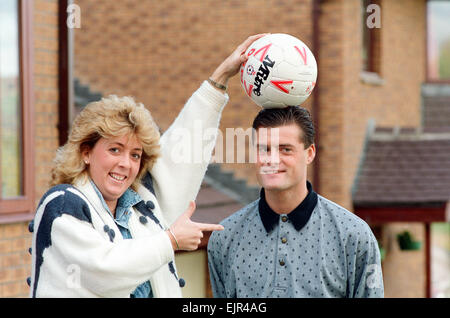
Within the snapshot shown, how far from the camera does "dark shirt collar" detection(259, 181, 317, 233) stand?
3689 mm

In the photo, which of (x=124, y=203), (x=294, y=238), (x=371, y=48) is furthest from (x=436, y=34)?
(x=124, y=203)

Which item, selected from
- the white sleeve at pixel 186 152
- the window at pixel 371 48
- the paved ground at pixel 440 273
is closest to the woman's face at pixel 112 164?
the white sleeve at pixel 186 152

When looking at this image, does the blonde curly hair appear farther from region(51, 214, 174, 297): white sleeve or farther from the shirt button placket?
the shirt button placket

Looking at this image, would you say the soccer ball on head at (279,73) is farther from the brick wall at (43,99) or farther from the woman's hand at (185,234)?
the brick wall at (43,99)

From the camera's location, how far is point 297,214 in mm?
3699

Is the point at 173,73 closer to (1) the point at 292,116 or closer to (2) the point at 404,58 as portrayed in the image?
(2) the point at 404,58

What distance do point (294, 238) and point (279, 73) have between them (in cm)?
84

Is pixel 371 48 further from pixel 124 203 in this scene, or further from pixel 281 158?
pixel 124 203

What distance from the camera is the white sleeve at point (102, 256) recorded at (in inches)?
128

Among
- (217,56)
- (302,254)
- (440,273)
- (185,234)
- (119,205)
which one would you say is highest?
(217,56)

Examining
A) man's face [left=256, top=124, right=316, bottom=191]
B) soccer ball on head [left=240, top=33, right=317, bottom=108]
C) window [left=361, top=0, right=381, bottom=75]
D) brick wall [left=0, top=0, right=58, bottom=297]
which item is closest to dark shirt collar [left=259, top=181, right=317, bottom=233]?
man's face [left=256, top=124, right=316, bottom=191]

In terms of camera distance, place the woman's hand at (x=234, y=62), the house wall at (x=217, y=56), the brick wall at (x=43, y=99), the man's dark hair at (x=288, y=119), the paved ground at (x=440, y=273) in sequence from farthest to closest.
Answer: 1. the paved ground at (x=440, y=273)
2. the house wall at (x=217, y=56)
3. the brick wall at (x=43, y=99)
4. the woman's hand at (x=234, y=62)
5. the man's dark hair at (x=288, y=119)
